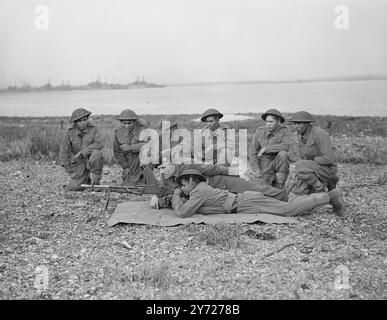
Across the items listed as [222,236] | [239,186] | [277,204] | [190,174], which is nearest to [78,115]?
[190,174]

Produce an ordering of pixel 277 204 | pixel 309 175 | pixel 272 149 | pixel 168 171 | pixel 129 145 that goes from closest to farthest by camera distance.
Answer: pixel 277 204
pixel 168 171
pixel 309 175
pixel 272 149
pixel 129 145

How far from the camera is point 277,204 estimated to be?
7586 mm

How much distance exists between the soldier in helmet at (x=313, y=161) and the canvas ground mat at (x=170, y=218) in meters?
0.99

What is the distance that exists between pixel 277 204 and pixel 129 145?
9.96ft

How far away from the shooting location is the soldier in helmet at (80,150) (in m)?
9.15

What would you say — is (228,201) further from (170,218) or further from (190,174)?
(170,218)

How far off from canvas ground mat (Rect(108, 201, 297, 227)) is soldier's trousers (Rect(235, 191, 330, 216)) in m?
0.15

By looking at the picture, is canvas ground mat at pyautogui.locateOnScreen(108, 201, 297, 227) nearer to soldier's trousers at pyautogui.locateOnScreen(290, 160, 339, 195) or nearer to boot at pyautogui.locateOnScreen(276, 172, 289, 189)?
→ soldier's trousers at pyautogui.locateOnScreen(290, 160, 339, 195)

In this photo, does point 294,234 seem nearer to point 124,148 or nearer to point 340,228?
point 340,228

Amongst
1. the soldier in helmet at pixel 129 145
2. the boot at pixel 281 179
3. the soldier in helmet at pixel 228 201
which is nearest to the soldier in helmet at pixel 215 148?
the boot at pixel 281 179

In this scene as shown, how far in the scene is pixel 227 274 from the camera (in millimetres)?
5434

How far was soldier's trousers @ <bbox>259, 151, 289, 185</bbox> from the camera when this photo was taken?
28.3ft

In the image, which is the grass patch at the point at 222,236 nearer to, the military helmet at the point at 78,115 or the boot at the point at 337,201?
the boot at the point at 337,201
